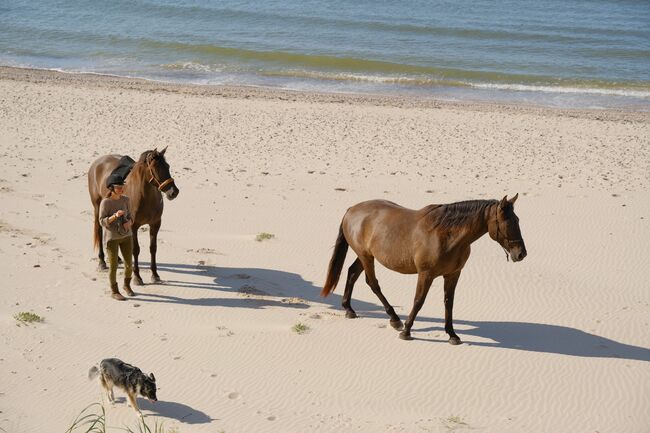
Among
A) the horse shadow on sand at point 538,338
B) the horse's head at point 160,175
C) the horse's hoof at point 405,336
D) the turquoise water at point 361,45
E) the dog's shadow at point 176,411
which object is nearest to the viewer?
the dog's shadow at point 176,411

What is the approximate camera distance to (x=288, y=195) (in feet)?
50.0

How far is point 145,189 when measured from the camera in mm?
10422

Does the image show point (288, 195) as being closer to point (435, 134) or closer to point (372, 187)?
point (372, 187)

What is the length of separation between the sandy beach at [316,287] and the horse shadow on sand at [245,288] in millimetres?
41

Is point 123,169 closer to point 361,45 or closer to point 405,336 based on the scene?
point 405,336

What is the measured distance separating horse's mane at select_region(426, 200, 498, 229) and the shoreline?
1567 cm

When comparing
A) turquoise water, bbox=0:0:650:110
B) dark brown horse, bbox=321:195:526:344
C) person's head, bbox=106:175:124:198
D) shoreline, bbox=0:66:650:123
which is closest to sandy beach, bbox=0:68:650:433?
dark brown horse, bbox=321:195:526:344

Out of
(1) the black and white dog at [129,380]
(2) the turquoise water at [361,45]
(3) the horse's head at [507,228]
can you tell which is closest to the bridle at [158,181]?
(1) the black and white dog at [129,380]

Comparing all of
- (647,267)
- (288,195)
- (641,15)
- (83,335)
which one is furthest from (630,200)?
(641,15)

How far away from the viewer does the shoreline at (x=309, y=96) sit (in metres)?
24.5

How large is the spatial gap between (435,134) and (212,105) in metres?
6.64

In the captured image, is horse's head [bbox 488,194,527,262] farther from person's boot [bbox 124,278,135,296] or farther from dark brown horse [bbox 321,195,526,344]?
person's boot [bbox 124,278,135,296]

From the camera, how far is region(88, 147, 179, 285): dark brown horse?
33.3 feet

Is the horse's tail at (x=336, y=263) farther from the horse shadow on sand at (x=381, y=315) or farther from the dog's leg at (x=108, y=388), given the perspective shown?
the dog's leg at (x=108, y=388)
